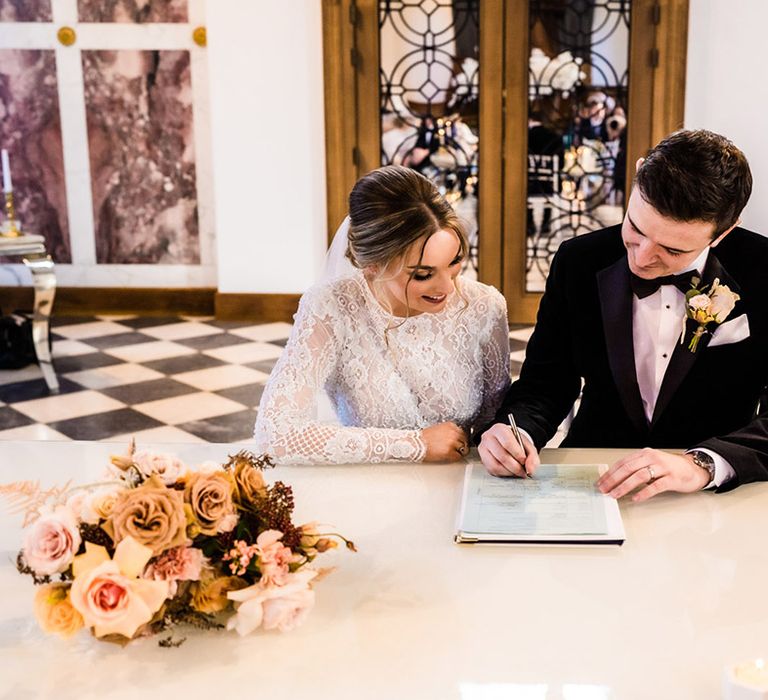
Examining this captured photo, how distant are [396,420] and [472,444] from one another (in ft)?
0.60

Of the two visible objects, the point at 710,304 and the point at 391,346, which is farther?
the point at 391,346

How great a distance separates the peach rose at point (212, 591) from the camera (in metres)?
1.25

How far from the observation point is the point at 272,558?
49.3 inches

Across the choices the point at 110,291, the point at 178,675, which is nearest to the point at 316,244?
the point at 110,291

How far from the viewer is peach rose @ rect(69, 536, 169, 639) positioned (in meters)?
1.16

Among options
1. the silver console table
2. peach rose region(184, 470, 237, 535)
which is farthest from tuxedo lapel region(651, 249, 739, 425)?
the silver console table

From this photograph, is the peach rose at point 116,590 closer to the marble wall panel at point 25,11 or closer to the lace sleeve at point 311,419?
the lace sleeve at point 311,419

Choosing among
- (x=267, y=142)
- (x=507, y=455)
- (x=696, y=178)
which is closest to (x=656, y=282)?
(x=696, y=178)

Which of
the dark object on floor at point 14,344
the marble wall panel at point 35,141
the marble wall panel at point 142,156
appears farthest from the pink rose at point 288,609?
the marble wall panel at point 35,141

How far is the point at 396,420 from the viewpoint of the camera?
2291 mm

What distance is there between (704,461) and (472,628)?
66 centimetres

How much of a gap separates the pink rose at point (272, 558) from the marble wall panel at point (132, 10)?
5.71 m

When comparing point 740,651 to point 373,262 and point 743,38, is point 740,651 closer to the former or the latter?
point 373,262

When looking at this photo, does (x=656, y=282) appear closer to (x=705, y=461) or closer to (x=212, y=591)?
(x=705, y=461)
